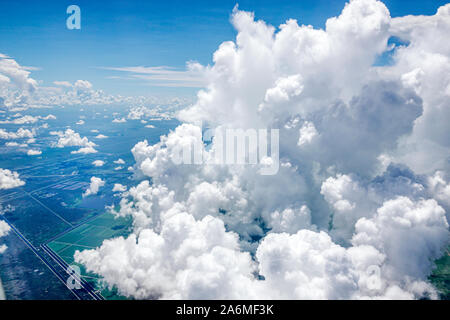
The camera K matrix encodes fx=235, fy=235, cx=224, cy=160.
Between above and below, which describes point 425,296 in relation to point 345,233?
below

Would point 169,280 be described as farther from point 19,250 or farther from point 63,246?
point 19,250

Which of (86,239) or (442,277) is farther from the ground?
(86,239)

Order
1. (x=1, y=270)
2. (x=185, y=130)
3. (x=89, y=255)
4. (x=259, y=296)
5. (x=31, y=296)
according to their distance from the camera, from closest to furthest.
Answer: (x=259, y=296) → (x=185, y=130) → (x=31, y=296) → (x=1, y=270) → (x=89, y=255)

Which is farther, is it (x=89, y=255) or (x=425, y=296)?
Result: (x=89, y=255)

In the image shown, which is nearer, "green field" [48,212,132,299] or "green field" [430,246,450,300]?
"green field" [430,246,450,300]

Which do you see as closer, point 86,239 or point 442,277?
point 442,277

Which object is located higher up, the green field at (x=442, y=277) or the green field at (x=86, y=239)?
the green field at (x=86, y=239)

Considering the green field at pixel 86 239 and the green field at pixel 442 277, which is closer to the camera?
the green field at pixel 442 277

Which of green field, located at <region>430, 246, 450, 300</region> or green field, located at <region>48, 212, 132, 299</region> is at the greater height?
green field, located at <region>48, 212, 132, 299</region>

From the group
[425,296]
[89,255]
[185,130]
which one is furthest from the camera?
[89,255]
